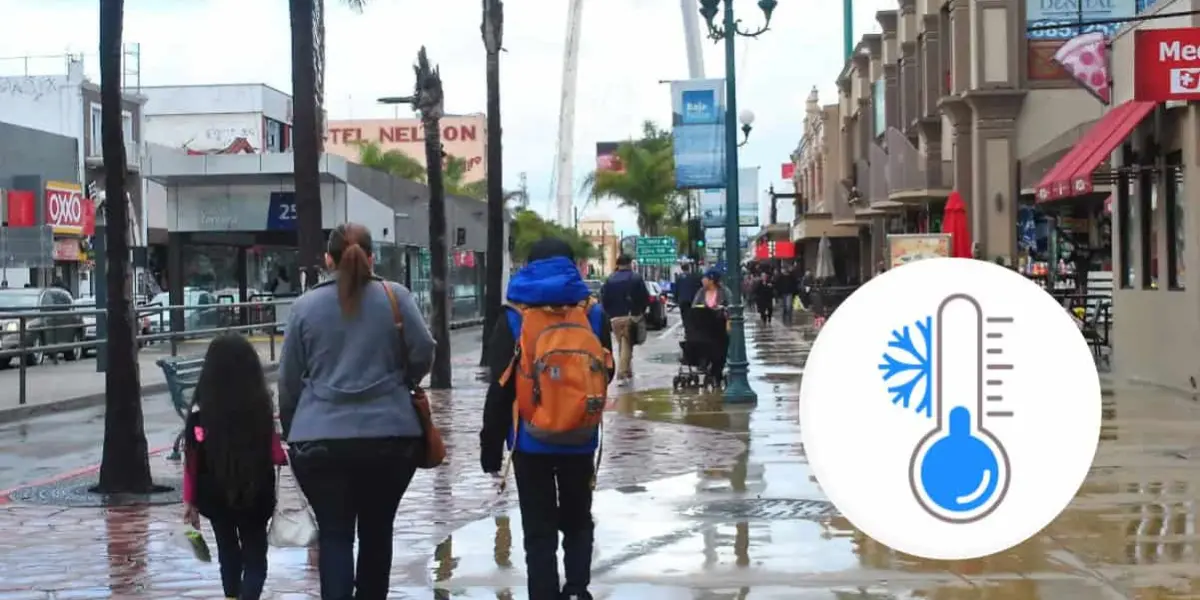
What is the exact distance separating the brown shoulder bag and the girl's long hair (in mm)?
810

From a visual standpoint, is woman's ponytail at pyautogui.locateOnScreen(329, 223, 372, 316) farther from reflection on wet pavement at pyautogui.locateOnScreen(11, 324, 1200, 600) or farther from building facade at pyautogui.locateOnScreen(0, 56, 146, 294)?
building facade at pyautogui.locateOnScreen(0, 56, 146, 294)

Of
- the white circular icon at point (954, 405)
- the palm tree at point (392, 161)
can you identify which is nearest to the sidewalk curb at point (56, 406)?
the white circular icon at point (954, 405)

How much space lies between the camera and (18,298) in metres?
31.1

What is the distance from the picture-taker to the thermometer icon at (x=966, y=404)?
3.96 metres

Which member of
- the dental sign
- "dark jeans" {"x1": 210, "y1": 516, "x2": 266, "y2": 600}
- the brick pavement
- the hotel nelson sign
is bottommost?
the brick pavement

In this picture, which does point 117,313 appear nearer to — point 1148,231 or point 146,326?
point 1148,231

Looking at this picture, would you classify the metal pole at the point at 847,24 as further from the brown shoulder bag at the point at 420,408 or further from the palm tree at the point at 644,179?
the brown shoulder bag at the point at 420,408

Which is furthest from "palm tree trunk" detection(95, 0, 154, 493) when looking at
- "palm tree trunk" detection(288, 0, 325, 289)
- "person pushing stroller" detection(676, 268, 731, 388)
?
"person pushing stroller" detection(676, 268, 731, 388)

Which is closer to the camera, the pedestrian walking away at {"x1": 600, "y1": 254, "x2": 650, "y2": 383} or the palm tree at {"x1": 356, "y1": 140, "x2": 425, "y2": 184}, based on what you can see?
the pedestrian walking away at {"x1": 600, "y1": 254, "x2": 650, "y2": 383}

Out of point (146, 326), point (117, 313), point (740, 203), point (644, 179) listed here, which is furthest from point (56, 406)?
point (644, 179)

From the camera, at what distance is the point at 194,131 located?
3130 inches

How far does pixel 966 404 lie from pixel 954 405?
3cm

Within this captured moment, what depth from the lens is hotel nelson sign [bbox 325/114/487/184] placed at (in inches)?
5217

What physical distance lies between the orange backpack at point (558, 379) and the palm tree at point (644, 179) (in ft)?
255
